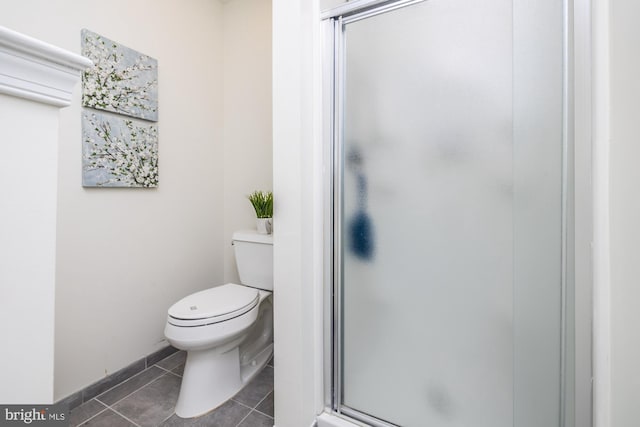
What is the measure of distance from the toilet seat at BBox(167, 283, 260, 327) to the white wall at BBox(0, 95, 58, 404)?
818 millimetres

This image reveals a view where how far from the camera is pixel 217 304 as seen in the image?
1.41m

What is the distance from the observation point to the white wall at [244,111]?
192 centimetres

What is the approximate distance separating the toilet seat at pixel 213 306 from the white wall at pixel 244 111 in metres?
0.52

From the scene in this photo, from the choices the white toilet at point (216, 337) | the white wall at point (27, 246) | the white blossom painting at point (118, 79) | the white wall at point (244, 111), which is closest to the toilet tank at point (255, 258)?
the white toilet at point (216, 337)

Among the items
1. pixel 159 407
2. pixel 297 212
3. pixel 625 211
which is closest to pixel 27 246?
pixel 297 212

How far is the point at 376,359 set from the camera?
1.14m

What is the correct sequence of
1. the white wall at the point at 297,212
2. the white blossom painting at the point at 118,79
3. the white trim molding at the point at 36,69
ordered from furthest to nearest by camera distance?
the white blossom painting at the point at 118,79
the white wall at the point at 297,212
the white trim molding at the point at 36,69

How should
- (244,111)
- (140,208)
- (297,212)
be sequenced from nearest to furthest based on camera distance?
(297,212) < (140,208) < (244,111)

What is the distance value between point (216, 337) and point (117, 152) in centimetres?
107

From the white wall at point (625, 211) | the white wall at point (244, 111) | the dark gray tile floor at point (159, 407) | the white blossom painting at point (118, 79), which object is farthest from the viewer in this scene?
the white wall at point (244, 111)

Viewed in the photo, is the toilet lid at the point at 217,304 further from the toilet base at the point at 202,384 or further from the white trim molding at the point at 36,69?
the white trim molding at the point at 36,69

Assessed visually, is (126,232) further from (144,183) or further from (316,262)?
(316,262)

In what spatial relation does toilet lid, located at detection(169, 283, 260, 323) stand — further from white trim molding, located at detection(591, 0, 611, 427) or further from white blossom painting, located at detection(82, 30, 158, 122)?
white trim molding, located at detection(591, 0, 611, 427)

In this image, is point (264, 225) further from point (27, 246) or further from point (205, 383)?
point (27, 246)
